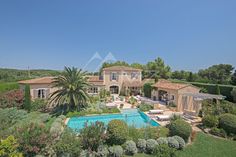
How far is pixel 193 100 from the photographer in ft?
66.9

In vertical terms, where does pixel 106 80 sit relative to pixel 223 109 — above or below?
above

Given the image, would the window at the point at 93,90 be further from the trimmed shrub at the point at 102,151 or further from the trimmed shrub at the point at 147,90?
the trimmed shrub at the point at 102,151

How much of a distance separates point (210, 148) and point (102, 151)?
816 centimetres

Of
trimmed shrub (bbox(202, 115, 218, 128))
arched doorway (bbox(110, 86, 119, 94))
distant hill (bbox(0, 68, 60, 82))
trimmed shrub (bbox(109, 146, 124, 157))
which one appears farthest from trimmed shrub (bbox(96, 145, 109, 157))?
distant hill (bbox(0, 68, 60, 82))

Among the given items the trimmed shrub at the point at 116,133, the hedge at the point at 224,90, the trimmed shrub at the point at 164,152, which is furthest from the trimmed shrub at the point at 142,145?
the hedge at the point at 224,90

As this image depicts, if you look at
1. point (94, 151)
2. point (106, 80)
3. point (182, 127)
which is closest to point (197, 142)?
point (182, 127)

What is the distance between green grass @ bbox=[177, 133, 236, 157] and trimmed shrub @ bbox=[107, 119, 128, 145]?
3990mm

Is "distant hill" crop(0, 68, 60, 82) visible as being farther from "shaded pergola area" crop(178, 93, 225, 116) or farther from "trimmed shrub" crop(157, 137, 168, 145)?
"trimmed shrub" crop(157, 137, 168, 145)

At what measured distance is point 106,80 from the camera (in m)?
35.7

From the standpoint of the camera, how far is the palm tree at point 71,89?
20.9 meters

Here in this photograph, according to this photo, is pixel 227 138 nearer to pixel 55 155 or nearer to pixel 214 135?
pixel 214 135

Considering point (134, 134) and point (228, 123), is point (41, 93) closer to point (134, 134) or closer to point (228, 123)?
point (134, 134)

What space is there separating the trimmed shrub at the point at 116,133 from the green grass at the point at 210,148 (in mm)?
3990

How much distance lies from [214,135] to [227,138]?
3.15 ft
